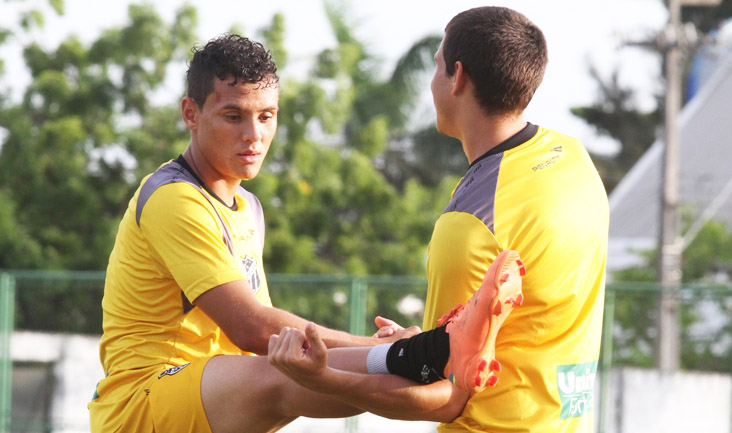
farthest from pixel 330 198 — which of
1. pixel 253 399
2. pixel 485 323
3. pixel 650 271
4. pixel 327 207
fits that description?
pixel 485 323

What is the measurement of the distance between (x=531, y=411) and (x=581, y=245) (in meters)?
0.52

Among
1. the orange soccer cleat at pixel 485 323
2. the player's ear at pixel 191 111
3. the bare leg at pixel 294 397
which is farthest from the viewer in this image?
the player's ear at pixel 191 111

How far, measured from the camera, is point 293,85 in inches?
652

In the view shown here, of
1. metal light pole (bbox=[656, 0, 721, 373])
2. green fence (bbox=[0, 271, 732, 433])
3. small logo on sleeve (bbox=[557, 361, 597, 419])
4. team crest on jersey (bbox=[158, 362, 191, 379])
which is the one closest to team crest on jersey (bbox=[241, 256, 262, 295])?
team crest on jersey (bbox=[158, 362, 191, 379])

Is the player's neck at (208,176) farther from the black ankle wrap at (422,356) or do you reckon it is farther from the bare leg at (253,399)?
the black ankle wrap at (422,356)

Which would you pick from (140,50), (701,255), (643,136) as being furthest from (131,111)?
(643,136)

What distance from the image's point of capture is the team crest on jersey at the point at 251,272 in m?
4.18

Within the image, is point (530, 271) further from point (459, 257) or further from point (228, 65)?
point (228, 65)

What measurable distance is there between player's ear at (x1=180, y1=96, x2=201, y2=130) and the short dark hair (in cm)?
116

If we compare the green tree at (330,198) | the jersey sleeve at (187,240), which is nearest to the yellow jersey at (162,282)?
the jersey sleeve at (187,240)

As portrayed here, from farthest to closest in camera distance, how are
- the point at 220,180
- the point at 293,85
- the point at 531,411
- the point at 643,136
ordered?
the point at 643,136, the point at 293,85, the point at 220,180, the point at 531,411

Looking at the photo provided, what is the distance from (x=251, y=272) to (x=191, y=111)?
2.18 ft

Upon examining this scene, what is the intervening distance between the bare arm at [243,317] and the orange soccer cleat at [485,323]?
69cm

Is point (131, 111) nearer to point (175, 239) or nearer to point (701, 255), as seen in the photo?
point (701, 255)
